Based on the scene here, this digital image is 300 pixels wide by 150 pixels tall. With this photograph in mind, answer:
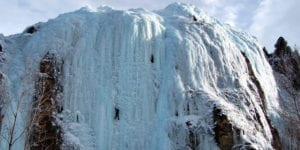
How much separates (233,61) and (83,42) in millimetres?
9220

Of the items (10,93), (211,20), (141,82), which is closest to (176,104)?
(141,82)

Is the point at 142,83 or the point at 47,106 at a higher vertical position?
the point at 142,83

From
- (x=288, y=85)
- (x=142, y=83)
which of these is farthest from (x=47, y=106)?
(x=288, y=85)

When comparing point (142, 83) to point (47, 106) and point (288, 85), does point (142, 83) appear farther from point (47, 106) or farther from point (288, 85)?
point (288, 85)

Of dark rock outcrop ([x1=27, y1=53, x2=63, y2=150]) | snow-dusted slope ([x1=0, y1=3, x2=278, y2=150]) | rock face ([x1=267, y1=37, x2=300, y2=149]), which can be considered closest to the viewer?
dark rock outcrop ([x1=27, y1=53, x2=63, y2=150])

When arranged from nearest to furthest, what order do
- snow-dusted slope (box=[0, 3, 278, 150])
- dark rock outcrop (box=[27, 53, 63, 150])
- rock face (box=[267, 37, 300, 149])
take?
dark rock outcrop (box=[27, 53, 63, 150]) < snow-dusted slope (box=[0, 3, 278, 150]) < rock face (box=[267, 37, 300, 149])

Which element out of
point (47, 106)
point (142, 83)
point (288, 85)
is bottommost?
point (47, 106)

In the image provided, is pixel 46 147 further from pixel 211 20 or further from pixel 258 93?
pixel 211 20

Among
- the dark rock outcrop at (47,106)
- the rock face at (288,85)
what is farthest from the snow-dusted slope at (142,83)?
the rock face at (288,85)

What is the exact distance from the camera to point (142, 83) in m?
25.5

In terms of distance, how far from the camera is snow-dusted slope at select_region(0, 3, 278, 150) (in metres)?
23.5

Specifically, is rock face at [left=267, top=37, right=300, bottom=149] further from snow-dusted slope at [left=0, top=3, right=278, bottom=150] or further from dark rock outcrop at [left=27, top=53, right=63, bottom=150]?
dark rock outcrop at [left=27, top=53, right=63, bottom=150]

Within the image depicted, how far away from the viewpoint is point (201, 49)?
27.2 metres

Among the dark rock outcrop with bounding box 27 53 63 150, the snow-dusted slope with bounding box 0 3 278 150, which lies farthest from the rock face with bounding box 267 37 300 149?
the dark rock outcrop with bounding box 27 53 63 150
